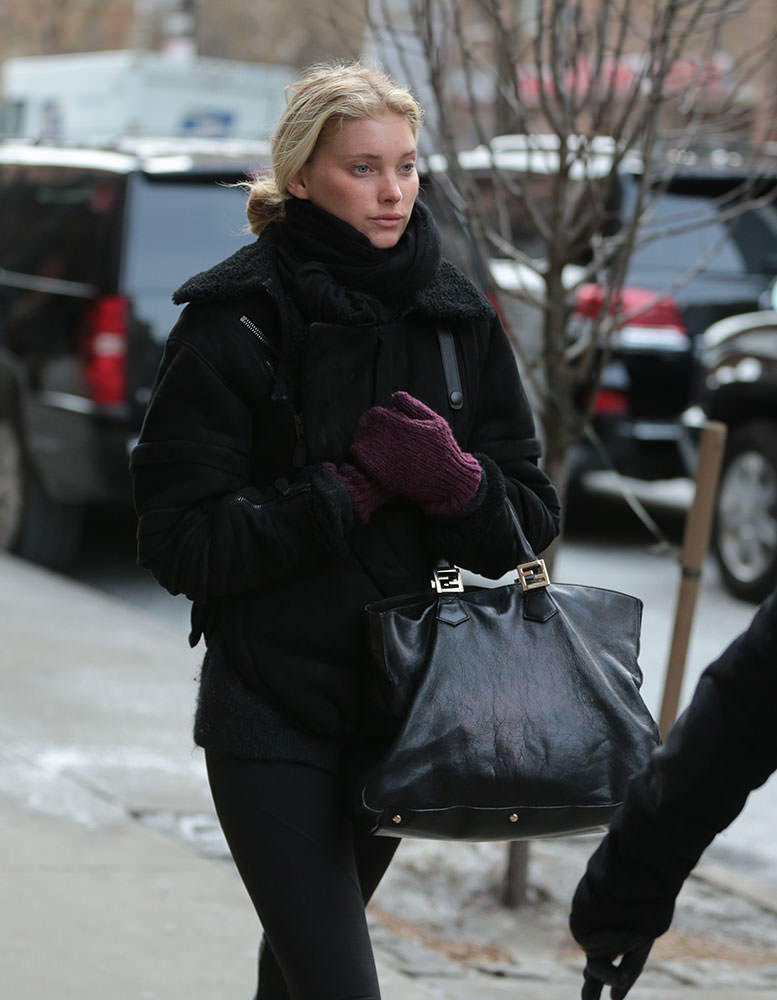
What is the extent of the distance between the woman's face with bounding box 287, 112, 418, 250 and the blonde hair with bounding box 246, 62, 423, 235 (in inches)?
0.8

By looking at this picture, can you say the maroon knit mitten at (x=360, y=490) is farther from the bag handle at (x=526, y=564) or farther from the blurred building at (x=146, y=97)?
the blurred building at (x=146, y=97)

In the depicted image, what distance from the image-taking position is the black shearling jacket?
2393 millimetres

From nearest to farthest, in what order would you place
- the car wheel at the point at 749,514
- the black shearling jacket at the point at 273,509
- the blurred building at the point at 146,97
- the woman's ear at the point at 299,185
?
1. the black shearling jacket at the point at 273,509
2. the woman's ear at the point at 299,185
3. the car wheel at the point at 749,514
4. the blurred building at the point at 146,97

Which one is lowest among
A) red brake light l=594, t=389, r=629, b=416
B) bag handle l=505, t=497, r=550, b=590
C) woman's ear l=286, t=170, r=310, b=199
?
red brake light l=594, t=389, r=629, b=416

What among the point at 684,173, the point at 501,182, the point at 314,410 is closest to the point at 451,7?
the point at 501,182

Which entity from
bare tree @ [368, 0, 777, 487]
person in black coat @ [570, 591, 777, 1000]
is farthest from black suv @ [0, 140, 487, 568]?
person in black coat @ [570, 591, 777, 1000]

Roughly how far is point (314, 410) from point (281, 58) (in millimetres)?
41317

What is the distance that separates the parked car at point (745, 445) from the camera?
26.6ft

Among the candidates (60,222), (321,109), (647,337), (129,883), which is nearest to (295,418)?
(321,109)

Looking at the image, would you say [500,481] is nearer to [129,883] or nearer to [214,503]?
[214,503]

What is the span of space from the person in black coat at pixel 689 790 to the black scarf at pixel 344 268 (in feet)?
2.91

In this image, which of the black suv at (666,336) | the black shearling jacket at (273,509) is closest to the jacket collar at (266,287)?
the black shearling jacket at (273,509)

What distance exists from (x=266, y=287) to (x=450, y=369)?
1.02 ft

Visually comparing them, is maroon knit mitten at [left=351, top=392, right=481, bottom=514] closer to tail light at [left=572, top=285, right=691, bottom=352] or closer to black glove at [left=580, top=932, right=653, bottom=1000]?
black glove at [left=580, top=932, right=653, bottom=1000]
